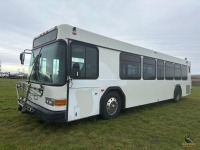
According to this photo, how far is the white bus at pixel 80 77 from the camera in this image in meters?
4.06

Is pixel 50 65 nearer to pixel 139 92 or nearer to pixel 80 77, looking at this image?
pixel 80 77

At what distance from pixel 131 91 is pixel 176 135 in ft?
7.51

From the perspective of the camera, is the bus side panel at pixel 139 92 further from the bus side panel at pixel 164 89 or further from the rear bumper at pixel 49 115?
the rear bumper at pixel 49 115

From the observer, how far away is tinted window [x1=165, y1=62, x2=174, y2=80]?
28.0ft

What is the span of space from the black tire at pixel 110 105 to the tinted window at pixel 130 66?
2.55 ft

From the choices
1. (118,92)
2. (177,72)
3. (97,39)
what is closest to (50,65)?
(97,39)

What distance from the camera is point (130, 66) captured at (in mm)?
6195

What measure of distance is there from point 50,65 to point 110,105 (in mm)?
2379

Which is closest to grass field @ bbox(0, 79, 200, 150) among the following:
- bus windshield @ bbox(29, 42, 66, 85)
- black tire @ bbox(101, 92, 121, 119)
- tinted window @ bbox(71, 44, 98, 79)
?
black tire @ bbox(101, 92, 121, 119)

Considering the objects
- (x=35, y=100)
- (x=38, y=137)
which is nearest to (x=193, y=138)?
(x=38, y=137)

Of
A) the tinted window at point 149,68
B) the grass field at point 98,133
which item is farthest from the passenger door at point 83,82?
the tinted window at point 149,68

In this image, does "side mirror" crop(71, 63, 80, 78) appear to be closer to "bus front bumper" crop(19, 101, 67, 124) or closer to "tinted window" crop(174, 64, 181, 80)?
"bus front bumper" crop(19, 101, 67, 124)

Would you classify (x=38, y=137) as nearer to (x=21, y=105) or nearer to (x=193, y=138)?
(x=21, y=105)

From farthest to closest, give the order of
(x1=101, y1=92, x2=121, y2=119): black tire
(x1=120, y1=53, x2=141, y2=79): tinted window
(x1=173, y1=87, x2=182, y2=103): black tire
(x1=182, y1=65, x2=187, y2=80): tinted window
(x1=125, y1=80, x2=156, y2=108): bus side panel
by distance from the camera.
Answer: (x1=182, y1=65, x2=187, y2=80): tinted window < (x1=173, y1=87, x2=182, y2=103): black tire < (x1=125, y1=80, x2=156, y2=108): bus side panel < (x1=120, y1=53, x2=141, y2=79): tinted window < (x1=101, y1=92, x2=121, y2=119): black tire
